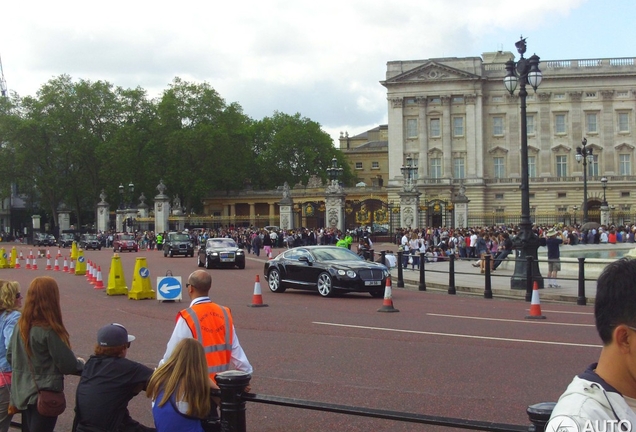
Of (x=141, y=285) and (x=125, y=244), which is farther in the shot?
(x=125, y=244)

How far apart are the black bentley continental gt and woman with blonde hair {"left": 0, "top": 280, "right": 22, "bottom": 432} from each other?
1351 cm

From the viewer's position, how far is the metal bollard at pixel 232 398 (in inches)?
187

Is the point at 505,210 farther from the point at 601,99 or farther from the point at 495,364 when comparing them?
the point at 495,364

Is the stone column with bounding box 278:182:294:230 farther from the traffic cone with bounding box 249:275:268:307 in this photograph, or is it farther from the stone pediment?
the traffic cone with bounding box 249:275:268:307

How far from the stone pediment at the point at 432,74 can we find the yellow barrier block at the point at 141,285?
66185 millimetres

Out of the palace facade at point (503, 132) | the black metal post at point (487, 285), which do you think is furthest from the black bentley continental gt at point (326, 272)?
the palace facade at point (503, 132)

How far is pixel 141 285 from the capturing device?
64.6 ft

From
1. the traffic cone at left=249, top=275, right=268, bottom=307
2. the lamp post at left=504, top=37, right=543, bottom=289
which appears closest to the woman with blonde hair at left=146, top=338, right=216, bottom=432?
the traffic cone at left=249, top=275, right=268, bottom=307

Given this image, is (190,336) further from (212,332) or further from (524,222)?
(524,222)

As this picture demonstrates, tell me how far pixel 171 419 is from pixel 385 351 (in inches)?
260

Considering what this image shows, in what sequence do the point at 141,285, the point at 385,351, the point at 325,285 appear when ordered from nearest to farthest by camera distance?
1. the point at 385,351
2. the point at 141,285
3. the point at 325,285

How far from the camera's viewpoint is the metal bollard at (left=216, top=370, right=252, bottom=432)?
15.6 feet

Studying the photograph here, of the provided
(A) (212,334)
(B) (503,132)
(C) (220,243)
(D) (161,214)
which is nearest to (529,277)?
(A) (212,334)

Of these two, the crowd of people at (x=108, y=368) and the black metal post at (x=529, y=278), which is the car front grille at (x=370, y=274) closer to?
the black metal post at (x=529, y=278)
